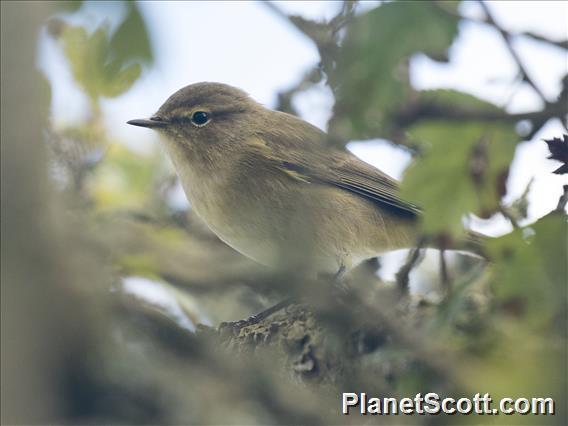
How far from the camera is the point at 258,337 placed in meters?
3.75

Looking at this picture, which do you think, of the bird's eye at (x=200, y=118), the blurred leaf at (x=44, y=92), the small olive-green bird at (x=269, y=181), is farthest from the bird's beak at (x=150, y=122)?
the blurred leaf at (x=44, y=92)

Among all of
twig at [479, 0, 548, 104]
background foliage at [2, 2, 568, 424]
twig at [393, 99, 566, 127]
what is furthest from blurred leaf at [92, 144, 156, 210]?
twig at [479, 0, 548, 104]

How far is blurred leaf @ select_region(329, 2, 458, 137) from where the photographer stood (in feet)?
6.24

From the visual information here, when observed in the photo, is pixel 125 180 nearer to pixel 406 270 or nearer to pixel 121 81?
pixel 121 81

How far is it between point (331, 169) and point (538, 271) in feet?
10.2

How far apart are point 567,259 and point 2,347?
8.95ft

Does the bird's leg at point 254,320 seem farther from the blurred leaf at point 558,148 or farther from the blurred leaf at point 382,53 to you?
the blurred leaf at point 382,53

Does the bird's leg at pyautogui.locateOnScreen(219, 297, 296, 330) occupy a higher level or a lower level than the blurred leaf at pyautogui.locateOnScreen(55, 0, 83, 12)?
lower

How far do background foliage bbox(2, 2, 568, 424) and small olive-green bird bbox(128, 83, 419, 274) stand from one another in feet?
0.99

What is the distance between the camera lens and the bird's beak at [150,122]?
4.75 m

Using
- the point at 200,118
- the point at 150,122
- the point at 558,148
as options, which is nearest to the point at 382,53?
the point at 558,148

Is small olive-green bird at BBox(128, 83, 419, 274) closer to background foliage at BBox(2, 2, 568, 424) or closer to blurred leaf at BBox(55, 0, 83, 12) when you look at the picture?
background foliage at BBox(2, 2, 568, 424)

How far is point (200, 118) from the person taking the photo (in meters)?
5.02

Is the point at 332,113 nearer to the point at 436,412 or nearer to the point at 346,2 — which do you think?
the point at 346,2
